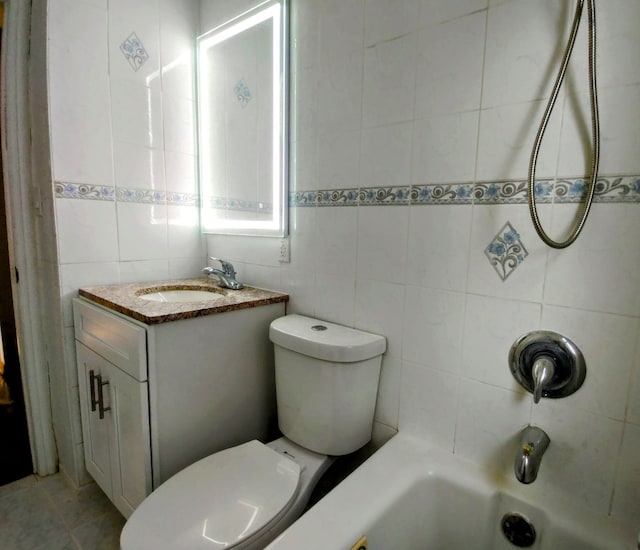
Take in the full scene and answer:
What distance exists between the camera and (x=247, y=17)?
4.85 ft

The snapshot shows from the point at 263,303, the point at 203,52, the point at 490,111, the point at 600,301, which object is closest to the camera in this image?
the point at 600,301

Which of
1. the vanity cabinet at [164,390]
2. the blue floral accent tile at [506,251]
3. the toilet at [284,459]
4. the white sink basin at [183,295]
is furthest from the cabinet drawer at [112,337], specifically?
the blue floral accent tile at [506,251]

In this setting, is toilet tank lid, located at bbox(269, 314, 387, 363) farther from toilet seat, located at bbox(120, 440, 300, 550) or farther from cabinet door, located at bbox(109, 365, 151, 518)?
cabinet door, located at bbox(109, 365, 151, 518)

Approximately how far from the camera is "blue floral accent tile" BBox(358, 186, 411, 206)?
109cm

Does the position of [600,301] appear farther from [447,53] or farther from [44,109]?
[44,109]

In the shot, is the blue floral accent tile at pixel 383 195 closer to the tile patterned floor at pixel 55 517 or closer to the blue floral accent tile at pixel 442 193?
the blue floral accent tile at pixel 442 193

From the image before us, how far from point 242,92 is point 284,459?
1.46 m

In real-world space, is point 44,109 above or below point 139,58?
below

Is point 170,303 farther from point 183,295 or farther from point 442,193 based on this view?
point 442,193

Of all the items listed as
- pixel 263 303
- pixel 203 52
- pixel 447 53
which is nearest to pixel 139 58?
pixel 203 52

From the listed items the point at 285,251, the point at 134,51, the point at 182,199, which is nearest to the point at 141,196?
Result: the point at 182,199

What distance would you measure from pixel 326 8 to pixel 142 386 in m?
1.39

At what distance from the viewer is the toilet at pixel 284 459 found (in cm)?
86

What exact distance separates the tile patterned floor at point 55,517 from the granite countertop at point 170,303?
2.81ft
